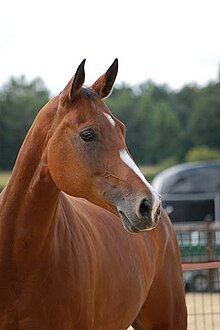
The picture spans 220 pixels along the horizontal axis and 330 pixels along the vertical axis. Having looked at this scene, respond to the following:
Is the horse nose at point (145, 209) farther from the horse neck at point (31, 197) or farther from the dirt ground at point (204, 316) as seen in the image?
the dirt ground at point (204, 316)

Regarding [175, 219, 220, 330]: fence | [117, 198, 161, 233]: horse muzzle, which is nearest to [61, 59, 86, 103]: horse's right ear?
[117, 198, 161, 233]: horse muzzle

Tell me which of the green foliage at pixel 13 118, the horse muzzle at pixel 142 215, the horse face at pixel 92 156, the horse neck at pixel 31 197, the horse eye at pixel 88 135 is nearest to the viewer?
the horse muzzle at pixel 142 215

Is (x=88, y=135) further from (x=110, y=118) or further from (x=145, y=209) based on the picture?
(x=145, y=209)

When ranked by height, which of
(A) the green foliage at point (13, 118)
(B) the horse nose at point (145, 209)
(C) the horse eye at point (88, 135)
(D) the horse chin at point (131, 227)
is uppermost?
(A) the green foliage at point (13, 118)

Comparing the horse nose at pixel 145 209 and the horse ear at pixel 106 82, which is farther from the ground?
the horse ear at pixel 106 82

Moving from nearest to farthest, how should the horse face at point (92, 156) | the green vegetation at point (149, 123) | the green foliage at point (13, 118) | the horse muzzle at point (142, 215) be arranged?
1. the horse muzzle at point (142, 215)
2. the horse face at point (92, 156)
3. the green foliage at point (13, 118)
4. the green vegetation at point (149, 123)

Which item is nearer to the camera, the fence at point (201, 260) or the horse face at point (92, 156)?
the horse face at point (92, 156)

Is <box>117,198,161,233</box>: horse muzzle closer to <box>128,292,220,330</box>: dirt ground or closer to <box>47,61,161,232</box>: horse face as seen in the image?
<box>47,61,161,232</box>: horse face

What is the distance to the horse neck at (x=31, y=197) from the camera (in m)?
3.83

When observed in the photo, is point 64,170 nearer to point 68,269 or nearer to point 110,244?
point 68,269

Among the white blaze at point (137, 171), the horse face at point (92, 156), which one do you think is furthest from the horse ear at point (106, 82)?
the white blaze at point (137, 171)

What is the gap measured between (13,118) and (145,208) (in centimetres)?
4946

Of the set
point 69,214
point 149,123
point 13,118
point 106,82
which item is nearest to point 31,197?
point 69,214

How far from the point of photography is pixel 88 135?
362 cm
